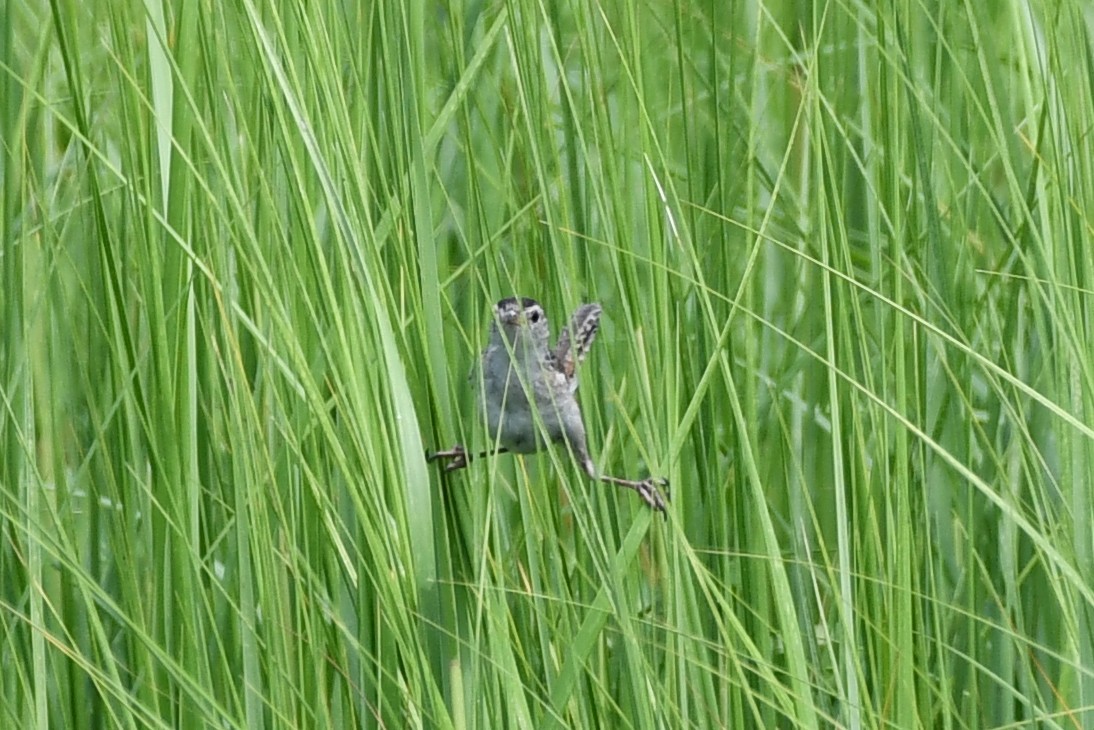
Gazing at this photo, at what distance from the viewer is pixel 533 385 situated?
68.8 inches

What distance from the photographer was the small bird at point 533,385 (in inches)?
61.2

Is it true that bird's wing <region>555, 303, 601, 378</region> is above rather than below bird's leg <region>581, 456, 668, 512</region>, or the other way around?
above

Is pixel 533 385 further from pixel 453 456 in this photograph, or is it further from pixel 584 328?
pixel 453 456

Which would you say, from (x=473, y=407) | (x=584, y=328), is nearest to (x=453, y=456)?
(x=473, y=407)

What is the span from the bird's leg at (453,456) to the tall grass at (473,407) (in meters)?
0.02

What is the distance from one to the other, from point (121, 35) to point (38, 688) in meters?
0.65

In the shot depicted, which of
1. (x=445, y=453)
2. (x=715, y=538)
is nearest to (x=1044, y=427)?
(x=715, y=538)

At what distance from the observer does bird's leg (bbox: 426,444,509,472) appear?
1.34 metres

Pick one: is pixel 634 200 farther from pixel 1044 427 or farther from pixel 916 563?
pixel 1044 427

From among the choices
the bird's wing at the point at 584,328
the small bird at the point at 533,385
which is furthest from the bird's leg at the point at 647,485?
the bird's wing at the point at 584,328

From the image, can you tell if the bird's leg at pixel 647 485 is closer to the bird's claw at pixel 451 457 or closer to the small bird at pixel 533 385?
the small bird at pixel 533 385

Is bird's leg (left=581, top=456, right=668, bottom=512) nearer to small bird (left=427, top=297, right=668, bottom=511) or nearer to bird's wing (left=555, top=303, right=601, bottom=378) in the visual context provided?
small bird (left=427, top=297, right=668, bottom=511)

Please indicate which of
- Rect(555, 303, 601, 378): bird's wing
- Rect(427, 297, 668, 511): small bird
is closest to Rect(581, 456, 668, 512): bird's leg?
Rect(427, 297, 668, 511): small bird

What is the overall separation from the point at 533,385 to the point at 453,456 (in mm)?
303
